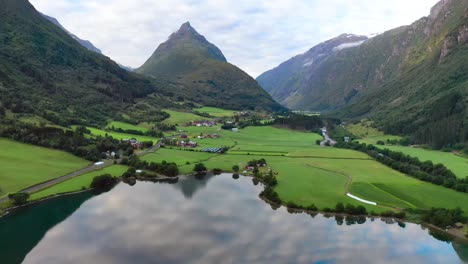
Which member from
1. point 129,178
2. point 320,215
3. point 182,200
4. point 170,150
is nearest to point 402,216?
point 320,215

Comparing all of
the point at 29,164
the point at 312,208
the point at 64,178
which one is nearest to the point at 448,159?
the point at 312,208

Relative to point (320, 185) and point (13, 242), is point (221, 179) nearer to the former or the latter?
point (320, 185)

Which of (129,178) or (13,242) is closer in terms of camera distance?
(13,242)

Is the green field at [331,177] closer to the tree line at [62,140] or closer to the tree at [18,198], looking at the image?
the tree line at [62,140]

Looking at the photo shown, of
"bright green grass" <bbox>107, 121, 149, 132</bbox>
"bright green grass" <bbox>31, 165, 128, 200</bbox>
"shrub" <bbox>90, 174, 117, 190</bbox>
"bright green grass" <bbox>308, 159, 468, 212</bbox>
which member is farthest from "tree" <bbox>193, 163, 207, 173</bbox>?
"bright green grass" <bbox>107, 121, 149, 132</bbox>

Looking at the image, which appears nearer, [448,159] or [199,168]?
[199,168]

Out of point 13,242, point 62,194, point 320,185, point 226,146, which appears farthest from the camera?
point 226,146

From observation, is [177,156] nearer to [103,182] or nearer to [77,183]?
[103,182]
